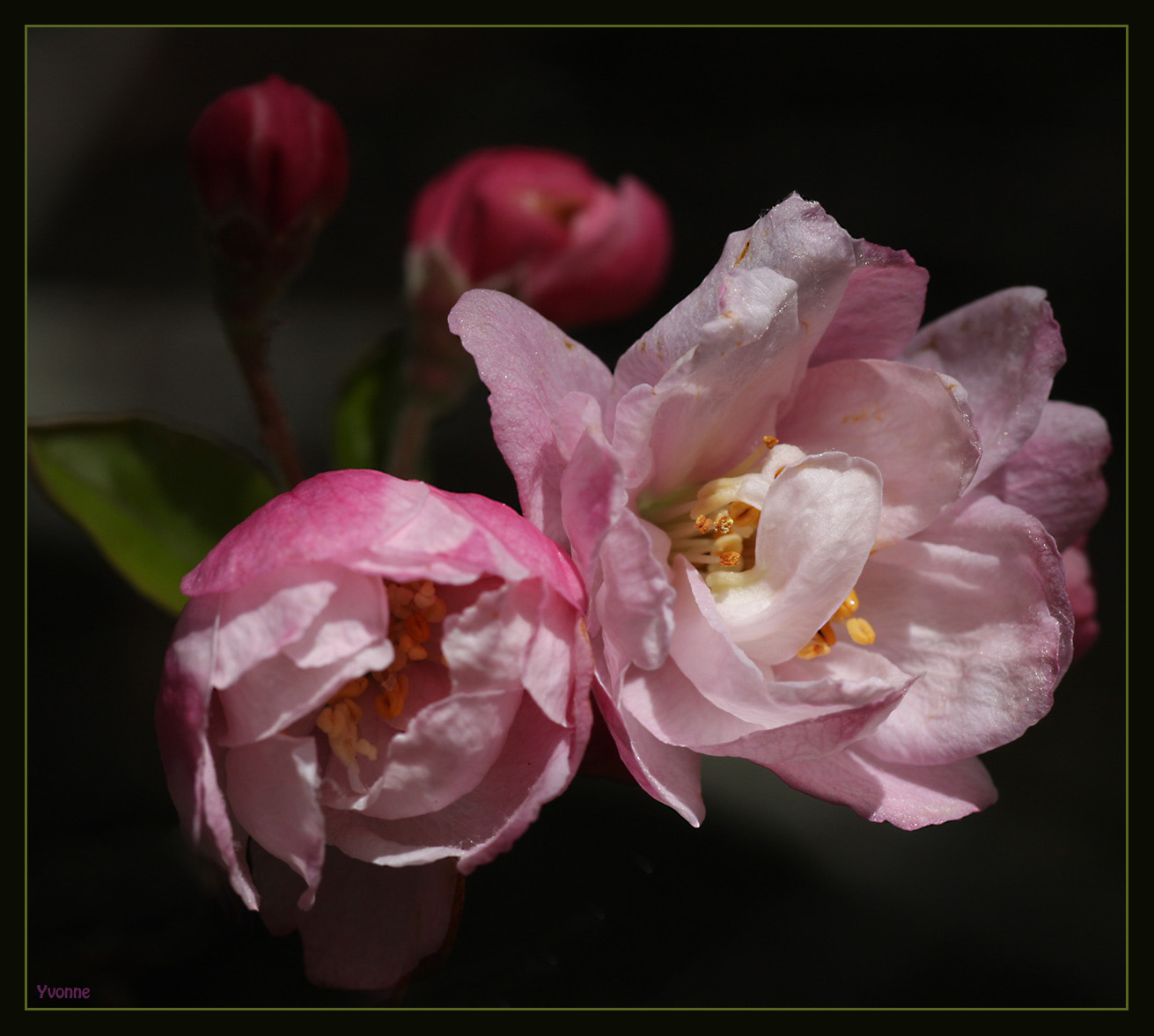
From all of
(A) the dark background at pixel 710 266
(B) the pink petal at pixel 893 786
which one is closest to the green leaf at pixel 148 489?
(A) the dark background at pixel 710 266

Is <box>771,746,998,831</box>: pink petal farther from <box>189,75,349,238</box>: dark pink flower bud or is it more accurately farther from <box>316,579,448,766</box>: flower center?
<box>189,75,349,238</box>: dark pink flower bud

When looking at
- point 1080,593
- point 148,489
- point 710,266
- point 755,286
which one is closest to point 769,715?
point 755,286

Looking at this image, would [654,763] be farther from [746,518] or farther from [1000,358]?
[1000,358]

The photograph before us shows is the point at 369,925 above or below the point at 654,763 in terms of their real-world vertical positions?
below

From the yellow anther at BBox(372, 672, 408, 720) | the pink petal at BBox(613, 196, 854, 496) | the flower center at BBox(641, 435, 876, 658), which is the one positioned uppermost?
the pink petal at BBox(613, 196, 854, 496)

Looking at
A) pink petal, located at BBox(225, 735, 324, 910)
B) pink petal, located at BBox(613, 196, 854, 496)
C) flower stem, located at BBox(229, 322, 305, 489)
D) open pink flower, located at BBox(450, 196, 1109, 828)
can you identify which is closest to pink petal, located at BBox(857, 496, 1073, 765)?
open pink flower, located at BBox(450, 196, 1109, 828)

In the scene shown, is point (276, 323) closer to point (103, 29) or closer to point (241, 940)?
point (241, 940)
